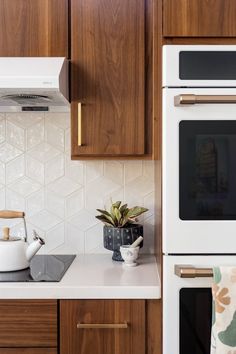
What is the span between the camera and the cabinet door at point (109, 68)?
1550 millimetres

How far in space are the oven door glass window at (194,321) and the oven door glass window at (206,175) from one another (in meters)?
0.26

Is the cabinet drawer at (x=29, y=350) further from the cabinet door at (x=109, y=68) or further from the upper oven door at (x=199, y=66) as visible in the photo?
the upper oven door at (x=199, y=66)

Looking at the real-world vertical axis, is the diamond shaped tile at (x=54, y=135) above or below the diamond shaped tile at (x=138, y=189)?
above

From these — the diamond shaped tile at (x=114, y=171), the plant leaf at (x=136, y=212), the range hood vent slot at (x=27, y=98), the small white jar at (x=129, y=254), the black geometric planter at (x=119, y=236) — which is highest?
the range hood vent slot at (x=27, y=98)

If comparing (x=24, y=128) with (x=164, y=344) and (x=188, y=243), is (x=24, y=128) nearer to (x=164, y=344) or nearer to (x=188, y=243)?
(x=188, y=243)

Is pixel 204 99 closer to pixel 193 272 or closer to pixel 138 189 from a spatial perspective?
pixel 193 272

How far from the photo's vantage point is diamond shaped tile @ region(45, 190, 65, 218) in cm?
188

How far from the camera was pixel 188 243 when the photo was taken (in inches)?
49.3

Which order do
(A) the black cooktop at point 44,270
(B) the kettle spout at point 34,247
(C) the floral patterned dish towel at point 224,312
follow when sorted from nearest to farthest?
(C) the floral patterned dish towel at point 224,312 < (A) the black cooktop at point 44,270 < (B) the kettle spout at point 34,247

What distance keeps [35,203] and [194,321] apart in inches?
38.3

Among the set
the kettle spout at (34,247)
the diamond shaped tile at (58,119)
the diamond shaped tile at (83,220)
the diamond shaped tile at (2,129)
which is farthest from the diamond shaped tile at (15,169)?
the kettle spout at (34,247)

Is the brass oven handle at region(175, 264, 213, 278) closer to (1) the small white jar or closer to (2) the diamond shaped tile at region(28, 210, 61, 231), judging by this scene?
(1) the small white jar

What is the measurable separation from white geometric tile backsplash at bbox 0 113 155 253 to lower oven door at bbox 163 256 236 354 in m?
0.63

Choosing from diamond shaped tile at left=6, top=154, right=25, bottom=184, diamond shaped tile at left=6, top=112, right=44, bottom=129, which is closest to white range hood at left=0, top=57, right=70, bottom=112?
diamond shaped tile at left=6, top=112, right=44, bottom=129
